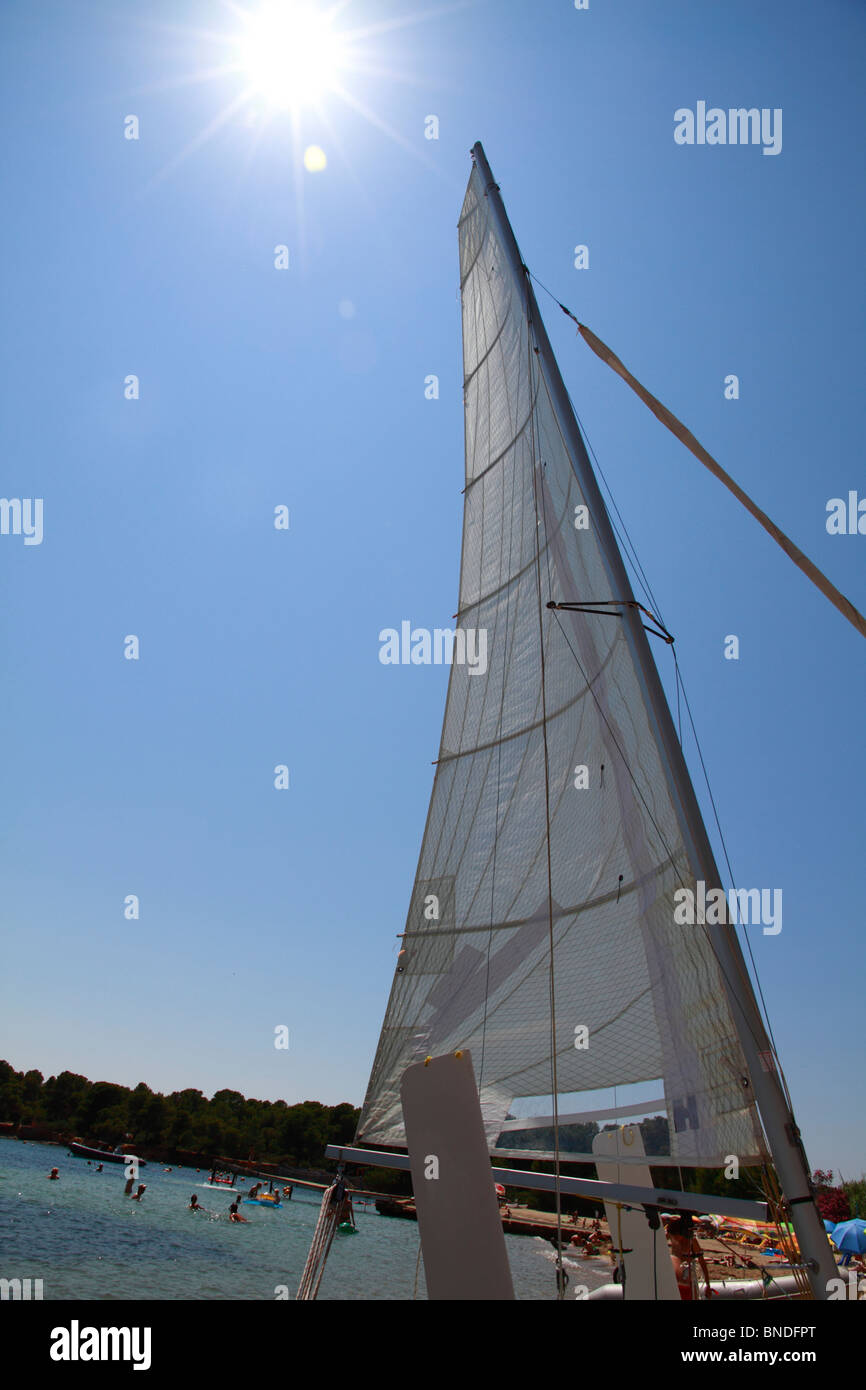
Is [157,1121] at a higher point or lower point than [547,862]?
lower

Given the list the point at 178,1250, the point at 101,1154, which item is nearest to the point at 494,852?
the point at 178,1250

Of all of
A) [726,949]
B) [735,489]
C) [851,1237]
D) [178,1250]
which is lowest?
[178,1250]

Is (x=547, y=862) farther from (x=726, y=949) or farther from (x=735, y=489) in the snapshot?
(x=735, y=489)

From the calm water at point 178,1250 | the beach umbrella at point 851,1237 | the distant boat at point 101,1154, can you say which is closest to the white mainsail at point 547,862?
the calm water at point 178,1250

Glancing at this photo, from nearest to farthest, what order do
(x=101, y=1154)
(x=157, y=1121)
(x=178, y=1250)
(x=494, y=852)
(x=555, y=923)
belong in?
(x=555, y=923) < (x=494, y=852) < (x=178, y=1250) < (x=101, y=1154) < (x=157, y=1121)

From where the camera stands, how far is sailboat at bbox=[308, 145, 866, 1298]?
4102mm

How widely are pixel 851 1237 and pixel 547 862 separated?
25098mm

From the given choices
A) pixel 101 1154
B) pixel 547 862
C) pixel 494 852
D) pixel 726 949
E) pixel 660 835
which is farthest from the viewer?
pixel 101 1154

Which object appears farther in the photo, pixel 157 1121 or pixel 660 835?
pixel 157 1121

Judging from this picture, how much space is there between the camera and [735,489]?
5.32 metres

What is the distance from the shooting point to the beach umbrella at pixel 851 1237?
882 inches

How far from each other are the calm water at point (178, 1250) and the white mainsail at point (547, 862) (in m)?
9.83

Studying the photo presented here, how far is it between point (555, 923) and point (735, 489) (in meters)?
3.73

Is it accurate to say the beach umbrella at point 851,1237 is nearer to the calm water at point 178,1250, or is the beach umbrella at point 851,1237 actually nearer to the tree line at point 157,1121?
the calm water at point 178,1250
